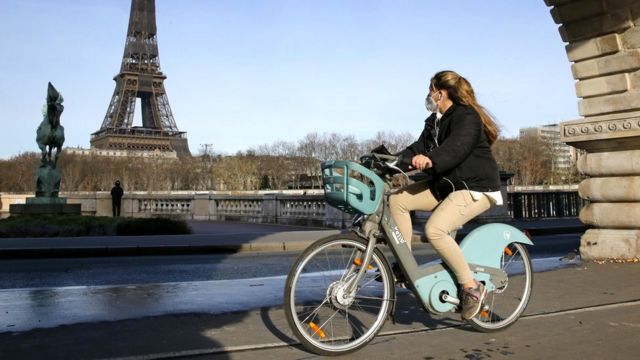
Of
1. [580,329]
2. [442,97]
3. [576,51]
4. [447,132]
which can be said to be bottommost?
[580,329]

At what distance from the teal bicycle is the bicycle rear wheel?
9.0 inches

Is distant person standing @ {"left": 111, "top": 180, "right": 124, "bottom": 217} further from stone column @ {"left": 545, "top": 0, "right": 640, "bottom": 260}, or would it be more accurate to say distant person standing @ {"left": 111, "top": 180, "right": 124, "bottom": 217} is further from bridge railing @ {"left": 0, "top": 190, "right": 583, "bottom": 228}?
stone column @ {"left": 545, "top": 0, "right": 640, "bottom": 260}

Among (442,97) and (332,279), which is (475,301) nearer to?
(332,279)

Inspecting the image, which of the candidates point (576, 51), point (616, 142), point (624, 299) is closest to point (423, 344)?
point (624, 299)

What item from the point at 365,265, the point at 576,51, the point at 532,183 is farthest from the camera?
the point at 532,183

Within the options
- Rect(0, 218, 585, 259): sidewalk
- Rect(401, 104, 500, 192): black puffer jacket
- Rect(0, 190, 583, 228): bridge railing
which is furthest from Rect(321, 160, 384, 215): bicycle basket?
Rect(0, 190, 583, 228): bridge railing

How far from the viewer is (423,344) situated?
4016 millimetres

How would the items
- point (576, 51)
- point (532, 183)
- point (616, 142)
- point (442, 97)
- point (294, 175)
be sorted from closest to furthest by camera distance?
1. point (442, 97)
2. point (616, 142)
3. point (576, 51)
4. point (532, 183)
5. point (294, 175)

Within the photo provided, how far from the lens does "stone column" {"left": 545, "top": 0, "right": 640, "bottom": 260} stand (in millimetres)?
7799

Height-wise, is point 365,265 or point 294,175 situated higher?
point 294,175

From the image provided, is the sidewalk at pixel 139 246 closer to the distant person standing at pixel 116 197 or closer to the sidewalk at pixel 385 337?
the sidewalk at pixel 385 337

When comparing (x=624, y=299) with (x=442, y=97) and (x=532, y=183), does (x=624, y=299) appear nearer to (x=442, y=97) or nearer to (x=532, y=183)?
(x=442, y=97)

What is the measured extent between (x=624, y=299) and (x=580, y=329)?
4.63 ft

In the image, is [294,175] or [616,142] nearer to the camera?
[616,142]
